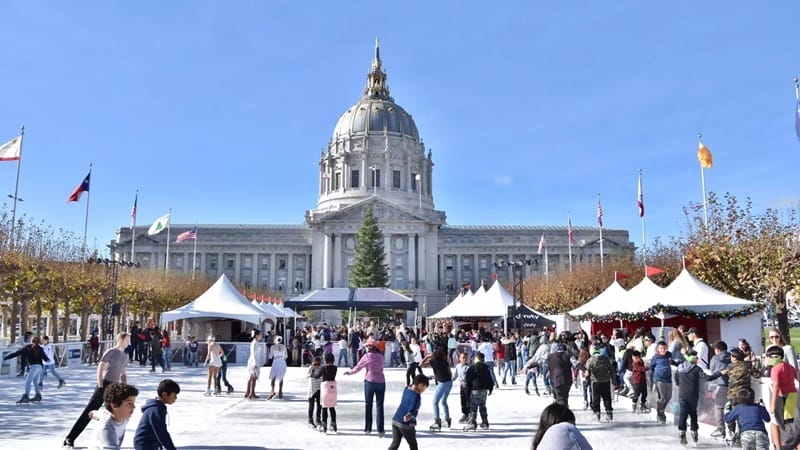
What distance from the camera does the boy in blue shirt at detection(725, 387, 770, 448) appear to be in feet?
27.5

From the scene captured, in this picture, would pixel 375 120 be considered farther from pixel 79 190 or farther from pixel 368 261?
pixel 79 190

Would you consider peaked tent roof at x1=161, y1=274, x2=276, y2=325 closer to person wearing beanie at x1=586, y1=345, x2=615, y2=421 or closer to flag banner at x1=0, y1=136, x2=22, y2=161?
flag banner at x1=0, y1=136, x2=22, y2=161

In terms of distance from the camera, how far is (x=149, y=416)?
6.08 metres

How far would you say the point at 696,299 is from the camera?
78.5 ft

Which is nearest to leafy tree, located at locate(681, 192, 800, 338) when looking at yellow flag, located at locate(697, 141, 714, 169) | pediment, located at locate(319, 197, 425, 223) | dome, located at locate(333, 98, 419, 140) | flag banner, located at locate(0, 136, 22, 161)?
yellow flag, located at locate(697, 141, 714, 169)

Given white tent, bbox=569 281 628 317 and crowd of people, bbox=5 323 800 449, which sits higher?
white tent, bbox=569 281 628 317

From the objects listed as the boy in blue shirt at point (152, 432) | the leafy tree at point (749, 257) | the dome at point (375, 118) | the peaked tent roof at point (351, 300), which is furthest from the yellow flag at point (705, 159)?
the dome at point (375, 118)

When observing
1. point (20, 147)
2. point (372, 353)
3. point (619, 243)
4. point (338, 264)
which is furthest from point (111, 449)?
point (619, 243)

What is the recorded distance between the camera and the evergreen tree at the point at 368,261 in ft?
285

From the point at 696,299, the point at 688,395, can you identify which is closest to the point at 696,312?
the point at 696,299

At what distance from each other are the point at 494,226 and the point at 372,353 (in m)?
105

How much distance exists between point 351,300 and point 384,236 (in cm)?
6894

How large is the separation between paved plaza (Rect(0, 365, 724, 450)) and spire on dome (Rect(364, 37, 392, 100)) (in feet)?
378

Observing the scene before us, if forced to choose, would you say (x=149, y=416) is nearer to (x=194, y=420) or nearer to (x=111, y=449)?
(x=111, y=449)
